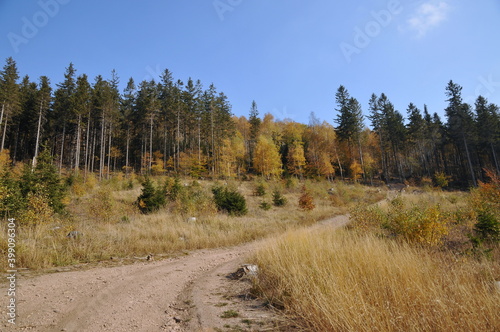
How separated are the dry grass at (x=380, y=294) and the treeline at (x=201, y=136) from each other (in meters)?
36.3

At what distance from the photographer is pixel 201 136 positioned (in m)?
48.6

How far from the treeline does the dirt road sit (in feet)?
115

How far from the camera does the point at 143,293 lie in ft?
13.6

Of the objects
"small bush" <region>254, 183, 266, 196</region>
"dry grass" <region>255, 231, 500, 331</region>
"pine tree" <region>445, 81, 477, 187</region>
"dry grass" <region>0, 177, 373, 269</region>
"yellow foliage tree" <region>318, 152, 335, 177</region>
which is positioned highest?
"pine tree" <region>445, 81, 477, 187</region>

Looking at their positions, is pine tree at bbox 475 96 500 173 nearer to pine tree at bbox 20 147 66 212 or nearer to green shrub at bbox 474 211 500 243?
green shrub at bbox 474 211 500 243

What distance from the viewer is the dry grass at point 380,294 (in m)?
2.27

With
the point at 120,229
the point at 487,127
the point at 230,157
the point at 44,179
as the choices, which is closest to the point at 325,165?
the point at 230,157

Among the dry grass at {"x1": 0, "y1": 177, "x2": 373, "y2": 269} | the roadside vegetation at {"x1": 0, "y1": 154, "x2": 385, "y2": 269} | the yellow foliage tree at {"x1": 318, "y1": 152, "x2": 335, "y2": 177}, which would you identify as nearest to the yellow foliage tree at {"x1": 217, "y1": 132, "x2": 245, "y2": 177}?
the yellow foliage tree at {"x1": 318, "y1": 152, "x2": 335, "y2": 177}

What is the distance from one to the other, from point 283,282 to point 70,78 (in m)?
55.8

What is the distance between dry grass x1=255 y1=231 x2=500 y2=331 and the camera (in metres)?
2.27

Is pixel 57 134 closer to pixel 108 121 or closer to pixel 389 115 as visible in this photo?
pixel 108 121

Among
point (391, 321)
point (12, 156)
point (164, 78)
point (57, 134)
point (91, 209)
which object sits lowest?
point (391, 321)

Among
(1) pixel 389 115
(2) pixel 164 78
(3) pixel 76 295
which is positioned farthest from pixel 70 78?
(1) pixel 389 115

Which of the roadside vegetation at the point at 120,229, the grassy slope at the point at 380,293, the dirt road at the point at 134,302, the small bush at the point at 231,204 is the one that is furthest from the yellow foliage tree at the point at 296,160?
the dirt road at the point at 134,302
